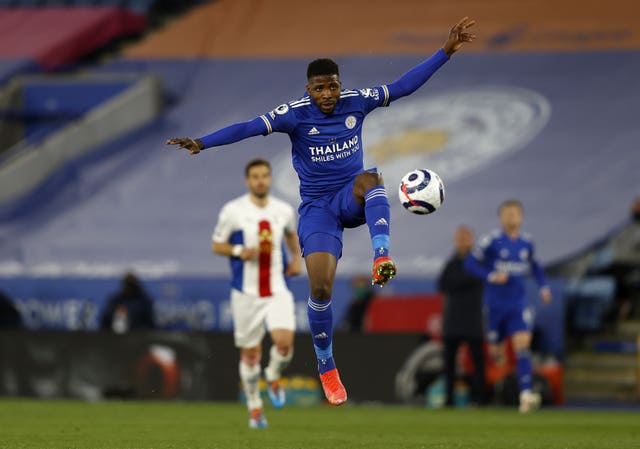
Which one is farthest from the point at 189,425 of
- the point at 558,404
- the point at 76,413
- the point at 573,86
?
the point at 573,86

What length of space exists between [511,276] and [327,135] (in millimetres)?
6585

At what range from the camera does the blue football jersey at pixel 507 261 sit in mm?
15359

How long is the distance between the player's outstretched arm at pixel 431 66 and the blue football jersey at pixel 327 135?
97 mm

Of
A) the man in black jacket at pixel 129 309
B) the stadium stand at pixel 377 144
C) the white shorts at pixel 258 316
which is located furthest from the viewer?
the stadium stand at pixel 377 144

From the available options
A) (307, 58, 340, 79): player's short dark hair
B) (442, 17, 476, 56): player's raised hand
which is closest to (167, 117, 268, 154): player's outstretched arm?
(307, 58, 340, 79): player's short dark hair

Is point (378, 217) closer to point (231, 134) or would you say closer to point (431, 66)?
point (231, 134)

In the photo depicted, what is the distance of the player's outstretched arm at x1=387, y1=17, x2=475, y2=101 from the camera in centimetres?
931

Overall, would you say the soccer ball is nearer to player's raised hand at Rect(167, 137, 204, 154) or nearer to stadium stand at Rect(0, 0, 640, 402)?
player's raised hand at Rect(167, 137, 204, 154)

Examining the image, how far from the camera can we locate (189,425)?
1195 cm

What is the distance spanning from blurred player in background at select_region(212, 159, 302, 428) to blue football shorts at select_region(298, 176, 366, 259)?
2591 millimetres

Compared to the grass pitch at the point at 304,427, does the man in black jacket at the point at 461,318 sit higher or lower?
higher

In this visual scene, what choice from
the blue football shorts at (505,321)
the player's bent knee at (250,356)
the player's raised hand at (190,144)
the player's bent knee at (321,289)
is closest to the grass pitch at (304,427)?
the player's bent knee at (250,356)

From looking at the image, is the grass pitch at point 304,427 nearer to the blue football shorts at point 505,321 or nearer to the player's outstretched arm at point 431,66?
the blue football shorts at point 505,321

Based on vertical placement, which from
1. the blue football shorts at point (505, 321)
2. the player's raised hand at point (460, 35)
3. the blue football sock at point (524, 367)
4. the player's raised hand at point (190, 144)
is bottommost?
the blue football sock at point (524, 367)
